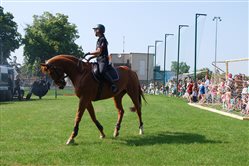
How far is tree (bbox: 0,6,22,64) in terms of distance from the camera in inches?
2496

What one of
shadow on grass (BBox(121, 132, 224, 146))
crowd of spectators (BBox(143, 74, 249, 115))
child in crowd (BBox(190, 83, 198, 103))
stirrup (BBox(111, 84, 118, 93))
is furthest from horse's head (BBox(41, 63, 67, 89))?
child in crowd (BBox(190, 83, 198, 103))

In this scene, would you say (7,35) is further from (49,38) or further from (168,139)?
(168,139)

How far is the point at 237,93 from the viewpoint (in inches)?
819

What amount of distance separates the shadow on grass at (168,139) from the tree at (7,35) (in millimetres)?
55191

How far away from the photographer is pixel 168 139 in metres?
10.5

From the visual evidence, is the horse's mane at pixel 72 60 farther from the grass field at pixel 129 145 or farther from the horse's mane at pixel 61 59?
the grass field at pixel 129 145

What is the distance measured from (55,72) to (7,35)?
2278 inches

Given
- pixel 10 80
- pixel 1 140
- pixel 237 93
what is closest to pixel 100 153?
pixel 1 140

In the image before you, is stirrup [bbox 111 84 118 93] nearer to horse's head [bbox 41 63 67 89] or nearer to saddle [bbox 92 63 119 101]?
saddle [bbox 92 63 119 101]

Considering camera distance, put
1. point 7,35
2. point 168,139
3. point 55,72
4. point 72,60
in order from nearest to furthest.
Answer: point 55,72
point 72,60
point 168,139
point 7,35

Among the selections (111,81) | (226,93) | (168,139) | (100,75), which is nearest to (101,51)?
(100,75)

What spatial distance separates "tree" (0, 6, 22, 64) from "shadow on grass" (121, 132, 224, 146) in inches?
2173

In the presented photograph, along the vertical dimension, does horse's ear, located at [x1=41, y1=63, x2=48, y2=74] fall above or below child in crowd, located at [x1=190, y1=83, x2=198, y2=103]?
above

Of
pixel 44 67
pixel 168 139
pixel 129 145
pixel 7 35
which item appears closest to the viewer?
pixel 129 145
